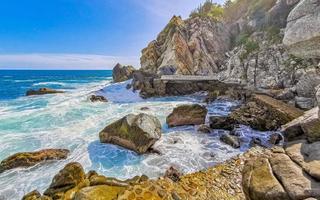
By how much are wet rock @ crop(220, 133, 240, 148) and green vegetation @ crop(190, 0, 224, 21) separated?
42.2 m

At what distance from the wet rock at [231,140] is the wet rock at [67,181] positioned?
9027 millimetres

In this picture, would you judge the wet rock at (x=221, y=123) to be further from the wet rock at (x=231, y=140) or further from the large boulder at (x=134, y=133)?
the large boulder at (x=134, y=133)

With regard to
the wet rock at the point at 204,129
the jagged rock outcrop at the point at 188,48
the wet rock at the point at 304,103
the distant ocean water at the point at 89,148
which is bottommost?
the distant ocean water at the point at 89,148

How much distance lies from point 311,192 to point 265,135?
10612 mm

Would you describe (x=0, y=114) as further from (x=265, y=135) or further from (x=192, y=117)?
(x=265, y=135)

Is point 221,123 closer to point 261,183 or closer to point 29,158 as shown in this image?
point 261,183

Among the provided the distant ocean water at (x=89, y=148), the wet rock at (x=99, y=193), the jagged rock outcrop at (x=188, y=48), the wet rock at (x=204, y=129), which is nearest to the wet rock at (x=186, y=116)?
the distant ocean water at (x=89, y=148)

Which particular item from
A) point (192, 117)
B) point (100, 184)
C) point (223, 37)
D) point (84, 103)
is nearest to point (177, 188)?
point (100, 184)

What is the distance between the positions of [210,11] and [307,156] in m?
55.5

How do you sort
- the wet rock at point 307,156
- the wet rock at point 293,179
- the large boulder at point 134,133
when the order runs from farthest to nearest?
1. the large boulder at point 134,133
2. the wet rock at point 307,156
3. the wet rock at point 293,179

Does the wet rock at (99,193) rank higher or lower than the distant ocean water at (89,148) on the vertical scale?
higher

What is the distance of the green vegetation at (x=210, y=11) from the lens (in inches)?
2044

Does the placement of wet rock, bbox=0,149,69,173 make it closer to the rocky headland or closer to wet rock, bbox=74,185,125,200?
the rocky headland

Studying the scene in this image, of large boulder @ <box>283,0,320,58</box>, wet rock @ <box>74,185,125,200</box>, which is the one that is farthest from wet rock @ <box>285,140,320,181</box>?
large boulder @ <box>283,0,320,58</box>
